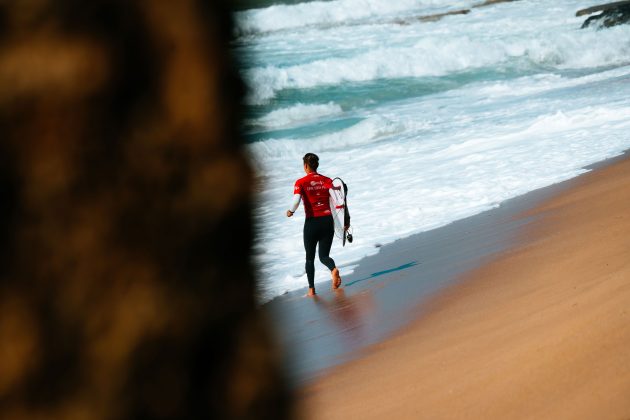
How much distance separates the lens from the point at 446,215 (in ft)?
38.4

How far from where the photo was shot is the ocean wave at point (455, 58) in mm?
38938

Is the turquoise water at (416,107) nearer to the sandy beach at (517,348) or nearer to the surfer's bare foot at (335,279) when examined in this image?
the surfer's bare foot at (335,279)

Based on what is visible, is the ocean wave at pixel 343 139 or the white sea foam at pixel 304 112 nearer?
the ocean wave at pixel 343 139

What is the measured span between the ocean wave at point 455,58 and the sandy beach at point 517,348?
96.3 feet

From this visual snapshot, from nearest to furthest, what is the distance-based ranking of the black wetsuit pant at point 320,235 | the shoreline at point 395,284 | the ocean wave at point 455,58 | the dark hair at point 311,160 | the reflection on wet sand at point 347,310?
the shoreline at point 395,284
the reflection on wet sand at point 347,310
the dark hair at point 311,160
the black wetsuit pant at point 320,235
the ocean wave at point 455,58

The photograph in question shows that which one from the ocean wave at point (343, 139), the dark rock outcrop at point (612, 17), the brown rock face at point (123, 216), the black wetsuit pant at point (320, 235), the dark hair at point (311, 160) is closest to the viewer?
the brown rock face at point (123, 216)

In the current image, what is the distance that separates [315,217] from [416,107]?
21.9 metres

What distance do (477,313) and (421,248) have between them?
11.9 ft

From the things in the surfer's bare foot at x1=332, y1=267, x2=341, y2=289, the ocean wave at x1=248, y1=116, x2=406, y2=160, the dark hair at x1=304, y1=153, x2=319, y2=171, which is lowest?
the ocean wave at x1=248, y1=116, x2=406, y2=160

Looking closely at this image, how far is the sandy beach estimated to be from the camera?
4367mm

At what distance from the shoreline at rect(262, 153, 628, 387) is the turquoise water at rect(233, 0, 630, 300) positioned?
0.45 metres

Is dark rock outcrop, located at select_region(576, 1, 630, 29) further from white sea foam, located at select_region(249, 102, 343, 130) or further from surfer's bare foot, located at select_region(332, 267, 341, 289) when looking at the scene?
surfer's bare foot, located at select_region(332, 267, 341, 289)

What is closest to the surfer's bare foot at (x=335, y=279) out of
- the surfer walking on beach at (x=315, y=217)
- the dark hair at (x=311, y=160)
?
the surfer walking on beach at (x=315, y=217)

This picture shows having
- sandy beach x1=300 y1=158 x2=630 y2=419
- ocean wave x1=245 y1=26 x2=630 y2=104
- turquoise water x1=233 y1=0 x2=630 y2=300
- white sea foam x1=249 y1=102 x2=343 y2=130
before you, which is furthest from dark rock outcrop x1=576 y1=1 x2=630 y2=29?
sandy beach x1=300 y1=158 x2=630 y2=419
